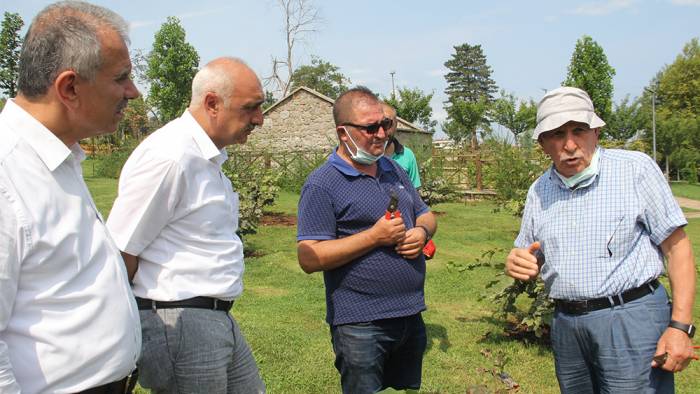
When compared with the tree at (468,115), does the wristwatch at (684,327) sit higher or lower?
lower

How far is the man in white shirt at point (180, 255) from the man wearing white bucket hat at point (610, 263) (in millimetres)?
1345

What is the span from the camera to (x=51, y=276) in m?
1.61

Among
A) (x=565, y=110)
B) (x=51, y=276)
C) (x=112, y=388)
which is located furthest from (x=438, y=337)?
(x=51, y=276)

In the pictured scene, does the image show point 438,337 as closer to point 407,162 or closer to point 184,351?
point 407,162

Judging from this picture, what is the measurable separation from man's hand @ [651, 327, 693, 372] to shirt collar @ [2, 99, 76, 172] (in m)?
2.31

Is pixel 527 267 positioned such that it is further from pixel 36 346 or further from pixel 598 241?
pixel 36 346

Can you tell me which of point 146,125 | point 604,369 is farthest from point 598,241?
point 146,125

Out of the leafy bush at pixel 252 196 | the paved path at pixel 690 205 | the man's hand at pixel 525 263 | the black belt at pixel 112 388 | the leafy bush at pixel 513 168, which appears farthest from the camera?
the paved path at pixel 690 205

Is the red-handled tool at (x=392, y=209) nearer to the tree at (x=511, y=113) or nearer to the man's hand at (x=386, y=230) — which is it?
the man's hand at (x=386, y=230)

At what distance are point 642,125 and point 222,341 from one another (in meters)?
38.6

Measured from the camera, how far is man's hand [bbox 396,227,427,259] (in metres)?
2.98

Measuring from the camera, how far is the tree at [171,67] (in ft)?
95.2

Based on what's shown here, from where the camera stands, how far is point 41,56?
64.7 inches

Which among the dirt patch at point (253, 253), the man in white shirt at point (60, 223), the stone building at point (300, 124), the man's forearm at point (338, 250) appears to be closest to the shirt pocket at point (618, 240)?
the man's forearm at point (338, 250)
